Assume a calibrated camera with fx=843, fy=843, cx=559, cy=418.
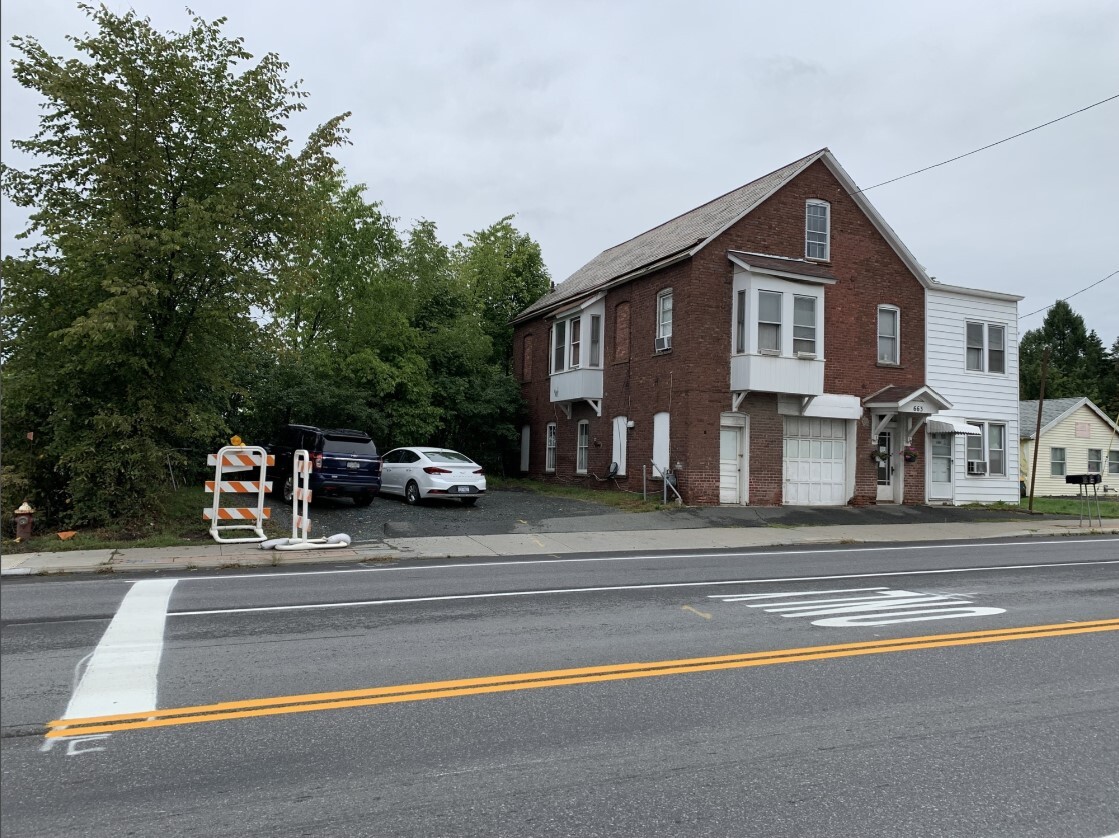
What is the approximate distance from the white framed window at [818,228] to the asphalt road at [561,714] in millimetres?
15474

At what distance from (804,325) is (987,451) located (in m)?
8.63

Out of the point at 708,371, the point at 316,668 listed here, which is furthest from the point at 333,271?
the point at 316,668

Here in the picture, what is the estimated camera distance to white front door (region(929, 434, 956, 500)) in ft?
82.3

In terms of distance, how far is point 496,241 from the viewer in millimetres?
46438

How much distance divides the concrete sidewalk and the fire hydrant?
1039 mm

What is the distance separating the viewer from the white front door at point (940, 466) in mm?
25078

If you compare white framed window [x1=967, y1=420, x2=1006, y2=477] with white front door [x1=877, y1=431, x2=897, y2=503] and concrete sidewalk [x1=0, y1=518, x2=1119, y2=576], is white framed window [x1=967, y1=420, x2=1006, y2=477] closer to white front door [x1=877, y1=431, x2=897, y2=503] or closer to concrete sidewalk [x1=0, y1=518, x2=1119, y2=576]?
white front door [x1=877, y1=431, x2=897, y2=503]

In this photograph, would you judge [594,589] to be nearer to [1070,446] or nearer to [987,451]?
[987,451]

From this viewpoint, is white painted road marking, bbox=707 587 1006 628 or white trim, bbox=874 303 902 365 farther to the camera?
white trim, bbox=874 303 902 365

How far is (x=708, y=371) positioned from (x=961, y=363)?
30.4ft

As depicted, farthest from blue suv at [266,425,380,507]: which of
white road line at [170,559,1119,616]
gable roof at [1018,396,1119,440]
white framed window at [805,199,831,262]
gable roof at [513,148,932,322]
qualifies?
gable roof at [1018,396,1119,440]

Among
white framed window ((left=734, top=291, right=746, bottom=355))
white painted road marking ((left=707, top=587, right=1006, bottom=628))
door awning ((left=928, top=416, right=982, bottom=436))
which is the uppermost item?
white framed window ((left=734, top=291, right=746, bottom=355))

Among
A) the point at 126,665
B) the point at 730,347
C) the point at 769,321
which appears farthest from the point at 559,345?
the point at 126,665

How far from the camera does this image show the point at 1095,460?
1475 inches
